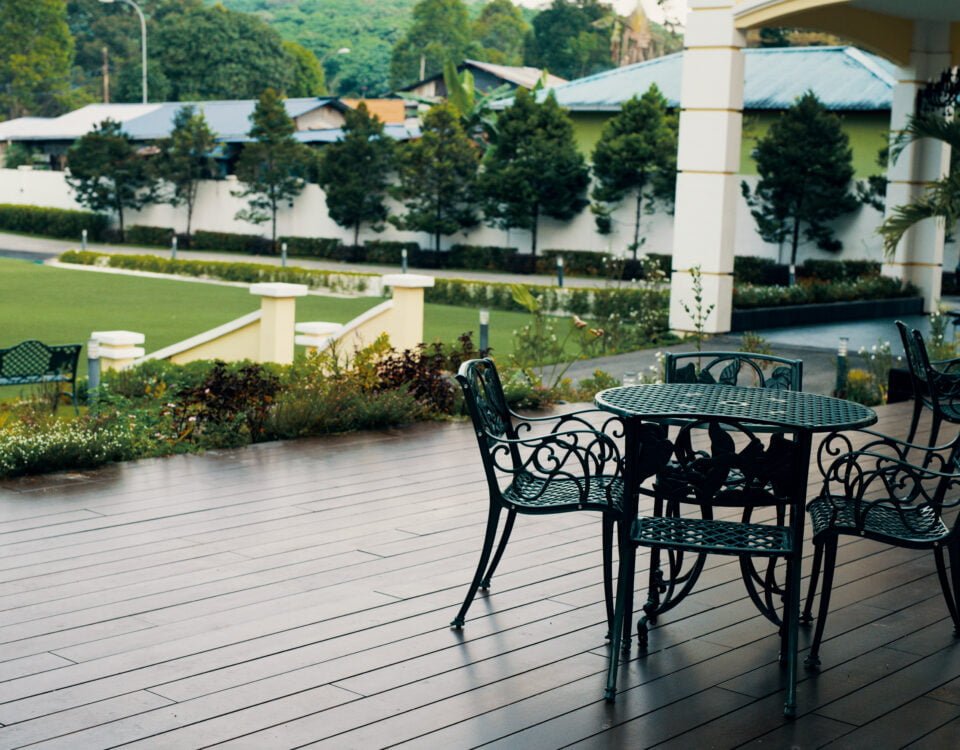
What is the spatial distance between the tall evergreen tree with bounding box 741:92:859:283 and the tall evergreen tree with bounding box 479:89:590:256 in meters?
5.30

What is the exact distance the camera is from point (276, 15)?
319 ft

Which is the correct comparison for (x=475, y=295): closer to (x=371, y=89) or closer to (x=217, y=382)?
(x=217, y=382)

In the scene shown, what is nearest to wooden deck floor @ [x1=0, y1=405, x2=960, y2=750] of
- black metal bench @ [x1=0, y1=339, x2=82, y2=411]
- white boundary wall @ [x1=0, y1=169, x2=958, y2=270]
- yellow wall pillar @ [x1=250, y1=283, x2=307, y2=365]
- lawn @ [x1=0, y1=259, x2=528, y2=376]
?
black metal bench @ [x1=0, y1=339, x2=82, y2=411]

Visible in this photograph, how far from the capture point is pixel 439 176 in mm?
31969

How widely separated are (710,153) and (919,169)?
4.96 m

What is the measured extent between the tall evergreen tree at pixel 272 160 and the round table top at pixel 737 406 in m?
31.8

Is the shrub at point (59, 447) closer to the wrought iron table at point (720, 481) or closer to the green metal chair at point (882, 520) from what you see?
the wrought iron table at point (720, 481)

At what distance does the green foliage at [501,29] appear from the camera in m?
79.3

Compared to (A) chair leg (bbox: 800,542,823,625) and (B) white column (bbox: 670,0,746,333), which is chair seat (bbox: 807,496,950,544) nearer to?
(A) chair leg (bbox: 800,542,823,625)

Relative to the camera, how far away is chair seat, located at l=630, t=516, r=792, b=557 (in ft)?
12.6

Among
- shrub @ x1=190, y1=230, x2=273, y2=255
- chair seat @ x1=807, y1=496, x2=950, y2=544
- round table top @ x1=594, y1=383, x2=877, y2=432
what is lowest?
chair seat @ x1=807, y1=496, x2=950, y2=544

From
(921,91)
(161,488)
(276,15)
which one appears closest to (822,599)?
(161,488)

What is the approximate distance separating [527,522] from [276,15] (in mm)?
97102

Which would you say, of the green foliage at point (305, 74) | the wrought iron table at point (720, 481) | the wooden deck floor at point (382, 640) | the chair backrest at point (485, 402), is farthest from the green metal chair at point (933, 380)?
the green foliage at point (305, 74)
